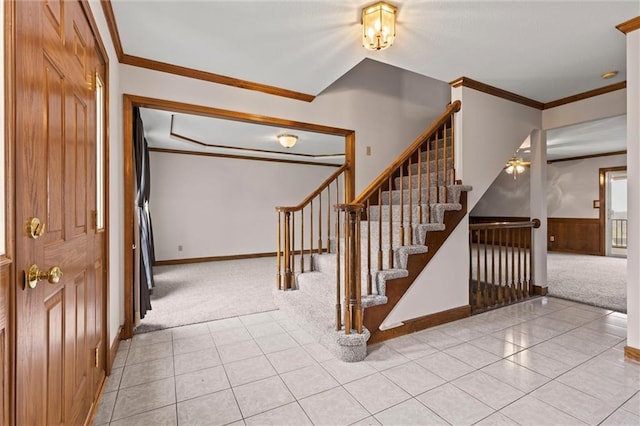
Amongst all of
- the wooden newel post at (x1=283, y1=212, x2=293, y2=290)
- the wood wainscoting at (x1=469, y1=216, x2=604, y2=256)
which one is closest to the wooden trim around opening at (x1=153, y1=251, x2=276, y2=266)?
the wooden newel post at (x1=283, y1=212, x2=293, y2=290)

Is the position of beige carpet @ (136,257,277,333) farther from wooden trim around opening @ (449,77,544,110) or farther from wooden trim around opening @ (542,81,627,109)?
Answer: wooden trim around opening @ (542,81,627,109)

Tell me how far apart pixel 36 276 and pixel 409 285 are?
8.25ft

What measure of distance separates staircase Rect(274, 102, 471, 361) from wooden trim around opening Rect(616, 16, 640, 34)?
1255 mm

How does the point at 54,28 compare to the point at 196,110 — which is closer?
the point at 54,28

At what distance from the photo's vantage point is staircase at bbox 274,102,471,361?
2309 mm

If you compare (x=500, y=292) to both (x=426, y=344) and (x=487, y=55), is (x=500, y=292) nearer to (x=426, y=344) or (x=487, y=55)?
(x=426, y=344)

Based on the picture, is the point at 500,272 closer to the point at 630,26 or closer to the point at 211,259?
the point at 630,26

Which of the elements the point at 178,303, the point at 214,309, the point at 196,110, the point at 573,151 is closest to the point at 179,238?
the point at 178,303

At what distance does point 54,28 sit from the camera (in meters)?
1.17

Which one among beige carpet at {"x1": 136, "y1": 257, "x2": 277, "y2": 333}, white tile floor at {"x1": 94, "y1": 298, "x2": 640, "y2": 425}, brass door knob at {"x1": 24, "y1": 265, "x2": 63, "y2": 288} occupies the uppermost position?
brass door knob at {"x1": 24, "y1": 265, "x2": 63, "y2": 288}

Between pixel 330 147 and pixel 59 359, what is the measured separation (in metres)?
5.74

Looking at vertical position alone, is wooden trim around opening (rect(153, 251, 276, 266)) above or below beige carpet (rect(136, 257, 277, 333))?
above

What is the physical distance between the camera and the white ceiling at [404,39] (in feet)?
6.89

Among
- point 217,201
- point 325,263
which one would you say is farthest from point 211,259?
point 325,263
